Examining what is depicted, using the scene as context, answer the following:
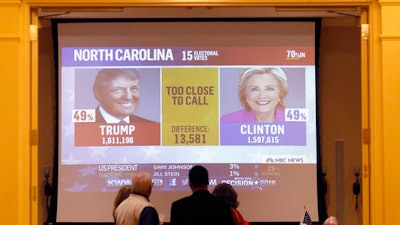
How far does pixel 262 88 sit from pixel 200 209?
4918mm

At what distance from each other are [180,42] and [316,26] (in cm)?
173

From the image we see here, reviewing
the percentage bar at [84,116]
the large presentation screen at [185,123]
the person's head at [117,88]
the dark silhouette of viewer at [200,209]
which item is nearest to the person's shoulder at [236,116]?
the large presentation screen at [185,123]

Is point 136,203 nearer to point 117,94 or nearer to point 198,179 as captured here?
point 198,179

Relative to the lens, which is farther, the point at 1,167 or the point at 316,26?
the point at 316,26

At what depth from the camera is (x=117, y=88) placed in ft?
29.8

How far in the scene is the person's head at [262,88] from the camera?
9070mm

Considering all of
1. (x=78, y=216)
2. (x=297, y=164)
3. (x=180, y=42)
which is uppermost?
(x=180, y=42)

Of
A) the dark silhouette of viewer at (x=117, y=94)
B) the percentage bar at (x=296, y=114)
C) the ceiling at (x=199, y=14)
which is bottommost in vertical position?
the percentage bar at (x=296, y=114)

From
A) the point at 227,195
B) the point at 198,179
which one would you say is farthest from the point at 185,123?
the point at 198,179

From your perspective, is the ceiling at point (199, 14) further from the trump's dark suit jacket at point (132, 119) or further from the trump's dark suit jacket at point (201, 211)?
the trump's dark suit jacket at point (201, 211)

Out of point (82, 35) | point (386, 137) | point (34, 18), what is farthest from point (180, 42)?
point (386, 137)

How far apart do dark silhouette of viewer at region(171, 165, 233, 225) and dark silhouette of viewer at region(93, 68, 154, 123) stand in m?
4.68

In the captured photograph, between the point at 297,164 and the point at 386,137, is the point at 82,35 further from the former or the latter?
the point at 386,137

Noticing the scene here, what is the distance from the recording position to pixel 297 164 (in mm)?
8992
